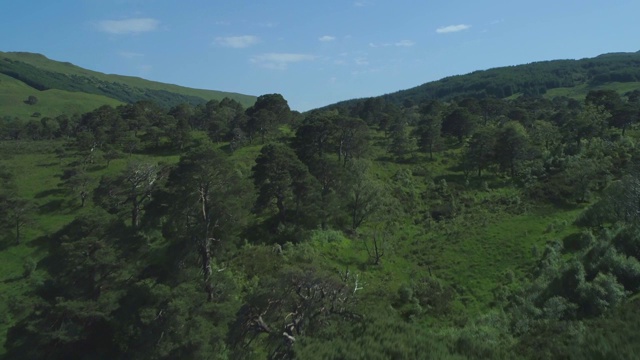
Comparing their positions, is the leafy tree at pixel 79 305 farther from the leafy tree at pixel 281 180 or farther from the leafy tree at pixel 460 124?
the leafy tree at pixel 460 124

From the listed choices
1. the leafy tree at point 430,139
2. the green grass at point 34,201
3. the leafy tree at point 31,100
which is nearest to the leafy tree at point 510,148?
the leafy tree at point 430,139

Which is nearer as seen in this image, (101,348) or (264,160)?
(101,348)

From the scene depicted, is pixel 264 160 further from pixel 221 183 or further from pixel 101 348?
pixel 101 348

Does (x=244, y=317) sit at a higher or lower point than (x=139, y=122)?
lower

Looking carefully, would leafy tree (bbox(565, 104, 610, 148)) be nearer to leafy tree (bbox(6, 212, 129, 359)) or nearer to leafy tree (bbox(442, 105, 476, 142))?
leafy tree (bbox(442, 105, 476, 142))

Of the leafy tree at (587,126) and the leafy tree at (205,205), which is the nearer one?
the leafy tree at (205,205)

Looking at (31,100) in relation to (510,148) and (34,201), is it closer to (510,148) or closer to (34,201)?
(34,201)

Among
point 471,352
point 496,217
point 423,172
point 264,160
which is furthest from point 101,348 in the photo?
point 423,172

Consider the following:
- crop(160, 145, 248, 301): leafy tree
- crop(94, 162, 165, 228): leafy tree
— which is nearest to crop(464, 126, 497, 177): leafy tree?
crop(160, 145, 248, 301): leafy tree
